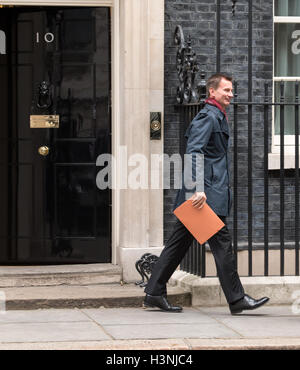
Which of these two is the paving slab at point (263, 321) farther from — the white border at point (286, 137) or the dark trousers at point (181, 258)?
the white border at point (286, 137)

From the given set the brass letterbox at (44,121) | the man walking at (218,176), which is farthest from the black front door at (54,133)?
the man walking at (218,176)

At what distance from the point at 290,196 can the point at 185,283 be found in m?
1.70

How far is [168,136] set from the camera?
10797 mm

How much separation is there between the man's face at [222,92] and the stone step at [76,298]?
5.81 ft

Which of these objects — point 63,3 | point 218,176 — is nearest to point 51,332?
point 218,176

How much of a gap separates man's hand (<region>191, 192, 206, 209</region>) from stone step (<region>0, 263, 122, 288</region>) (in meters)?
1.86

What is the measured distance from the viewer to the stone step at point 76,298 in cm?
957

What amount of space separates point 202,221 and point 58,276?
1973 mm

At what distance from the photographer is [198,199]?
8984mm

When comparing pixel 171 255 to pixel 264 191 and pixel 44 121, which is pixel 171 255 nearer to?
pixel 264 191

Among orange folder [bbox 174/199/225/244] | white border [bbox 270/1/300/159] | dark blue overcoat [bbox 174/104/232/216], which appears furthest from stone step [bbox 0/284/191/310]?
white border [bbox 270/1/300/159]

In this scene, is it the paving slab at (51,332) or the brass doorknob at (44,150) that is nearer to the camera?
the paving slab at (51,332)
